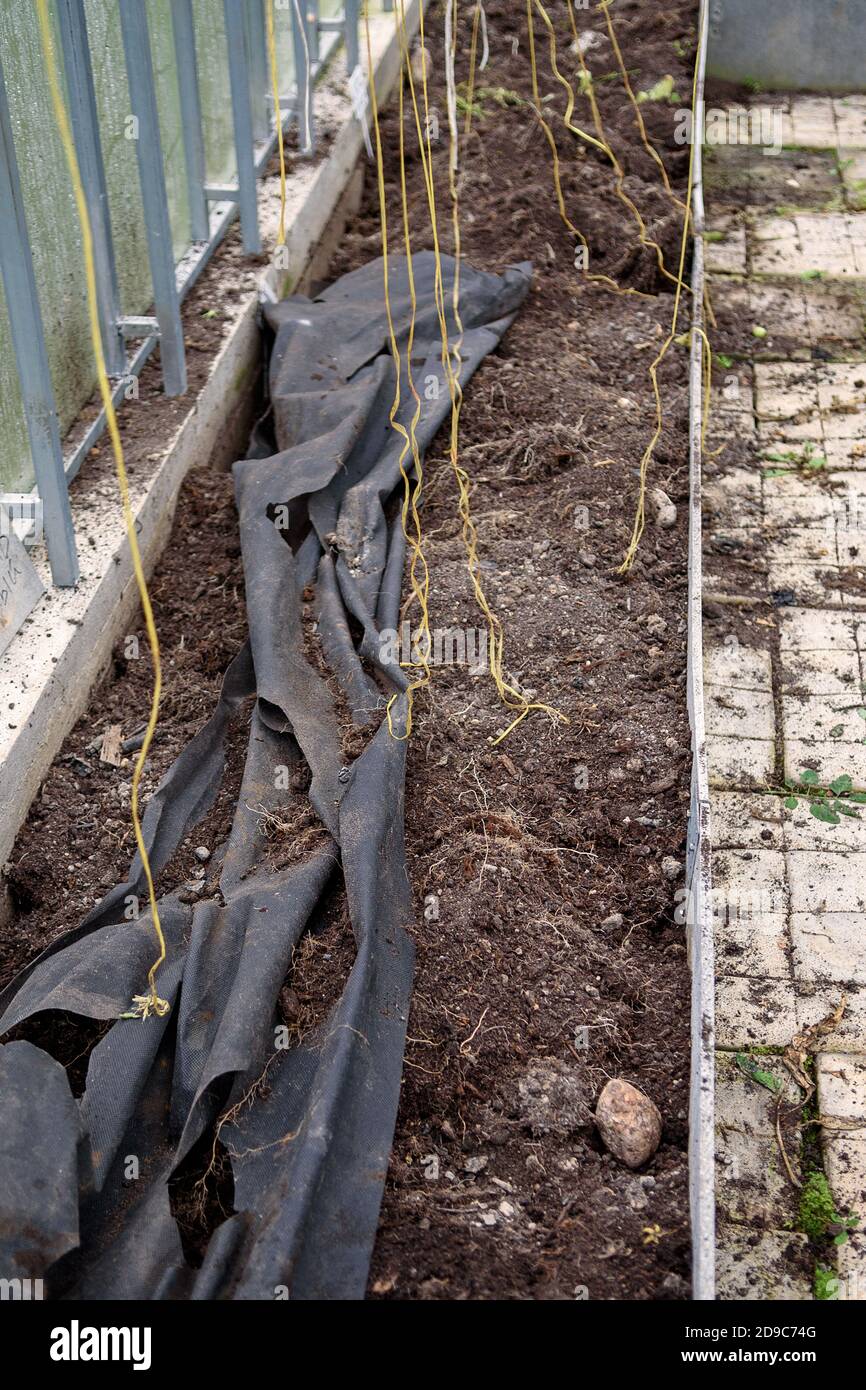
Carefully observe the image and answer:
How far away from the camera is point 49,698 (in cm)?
352

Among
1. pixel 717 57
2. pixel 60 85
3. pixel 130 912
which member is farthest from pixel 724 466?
pixel 717 57

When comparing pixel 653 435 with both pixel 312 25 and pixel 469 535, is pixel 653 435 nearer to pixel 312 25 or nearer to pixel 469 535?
pixel 469 535

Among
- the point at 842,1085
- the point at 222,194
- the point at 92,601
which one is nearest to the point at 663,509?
the point at 92,601

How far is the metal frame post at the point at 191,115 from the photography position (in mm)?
4822

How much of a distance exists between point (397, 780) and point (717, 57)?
6596 millimetres

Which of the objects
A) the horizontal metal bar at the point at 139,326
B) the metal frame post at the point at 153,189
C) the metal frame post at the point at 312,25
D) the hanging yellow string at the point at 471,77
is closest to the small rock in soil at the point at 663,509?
the metal frame post at the point at 153,189

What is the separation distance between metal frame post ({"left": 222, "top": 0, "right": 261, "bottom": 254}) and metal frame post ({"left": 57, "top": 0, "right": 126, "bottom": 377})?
1.11 m

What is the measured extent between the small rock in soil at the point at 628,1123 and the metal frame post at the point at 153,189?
119 inches

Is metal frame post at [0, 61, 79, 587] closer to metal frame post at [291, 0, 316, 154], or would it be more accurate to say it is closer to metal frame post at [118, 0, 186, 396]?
metal frame post at [118, 0, 186, 396]

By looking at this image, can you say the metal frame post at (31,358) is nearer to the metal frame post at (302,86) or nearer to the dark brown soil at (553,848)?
the dark brown soil at (553,848)

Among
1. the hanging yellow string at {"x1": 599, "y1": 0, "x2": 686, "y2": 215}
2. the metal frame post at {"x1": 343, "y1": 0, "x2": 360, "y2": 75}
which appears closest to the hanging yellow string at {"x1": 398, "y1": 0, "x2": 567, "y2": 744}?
the hanging yellow string at {"x1": 599, "y1": 0, "x2": 686, "y2": 215}

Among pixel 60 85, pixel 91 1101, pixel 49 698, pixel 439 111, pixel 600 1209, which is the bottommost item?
pixel 600 1209

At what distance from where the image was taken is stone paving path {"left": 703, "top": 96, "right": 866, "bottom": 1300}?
296 cm

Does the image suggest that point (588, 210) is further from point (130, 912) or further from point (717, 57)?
point (130, 912)
